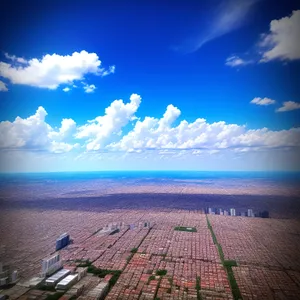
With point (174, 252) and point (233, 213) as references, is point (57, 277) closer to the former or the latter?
point (174, 252)

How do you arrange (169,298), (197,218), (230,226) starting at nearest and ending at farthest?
1. (169,298)
2. (230,226)
3. (197,218)

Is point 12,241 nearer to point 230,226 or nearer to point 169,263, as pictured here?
point 169,263

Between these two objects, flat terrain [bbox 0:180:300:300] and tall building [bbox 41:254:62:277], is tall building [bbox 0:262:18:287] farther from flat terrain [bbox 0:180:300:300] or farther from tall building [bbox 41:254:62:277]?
tall building [bbox 41:254:62:277]

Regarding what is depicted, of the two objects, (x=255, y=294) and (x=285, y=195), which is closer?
(x=255, y=294)

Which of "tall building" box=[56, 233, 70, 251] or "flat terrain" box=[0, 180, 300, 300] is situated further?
"tall building" box=[56, 233, 70, 251]

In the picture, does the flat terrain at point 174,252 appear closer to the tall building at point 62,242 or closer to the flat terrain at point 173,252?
the flat terrain at point 173,252

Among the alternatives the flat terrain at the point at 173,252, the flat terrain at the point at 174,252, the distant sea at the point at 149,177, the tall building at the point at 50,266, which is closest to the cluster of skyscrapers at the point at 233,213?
the flat terrain at the point at 173,252

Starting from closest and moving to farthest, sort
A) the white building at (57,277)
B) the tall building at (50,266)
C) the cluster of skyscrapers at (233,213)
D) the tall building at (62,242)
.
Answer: the white building at (57,277) → the tall building at (50,266) → the tall building at (62,242) → the cluster of skyscrapers at (233,213)

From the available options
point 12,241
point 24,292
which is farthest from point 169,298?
point 12,241

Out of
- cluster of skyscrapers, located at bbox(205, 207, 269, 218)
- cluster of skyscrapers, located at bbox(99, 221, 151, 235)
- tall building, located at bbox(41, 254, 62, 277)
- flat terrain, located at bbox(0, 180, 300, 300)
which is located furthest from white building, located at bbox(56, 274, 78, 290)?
cluster of skyscrapers, located at bbox(205, 207, 269, 218)

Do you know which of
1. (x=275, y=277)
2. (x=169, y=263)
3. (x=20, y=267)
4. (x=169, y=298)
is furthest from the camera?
(x=169, y=263)

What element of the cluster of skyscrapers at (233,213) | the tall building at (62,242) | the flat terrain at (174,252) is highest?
the tall building at (62,242)
